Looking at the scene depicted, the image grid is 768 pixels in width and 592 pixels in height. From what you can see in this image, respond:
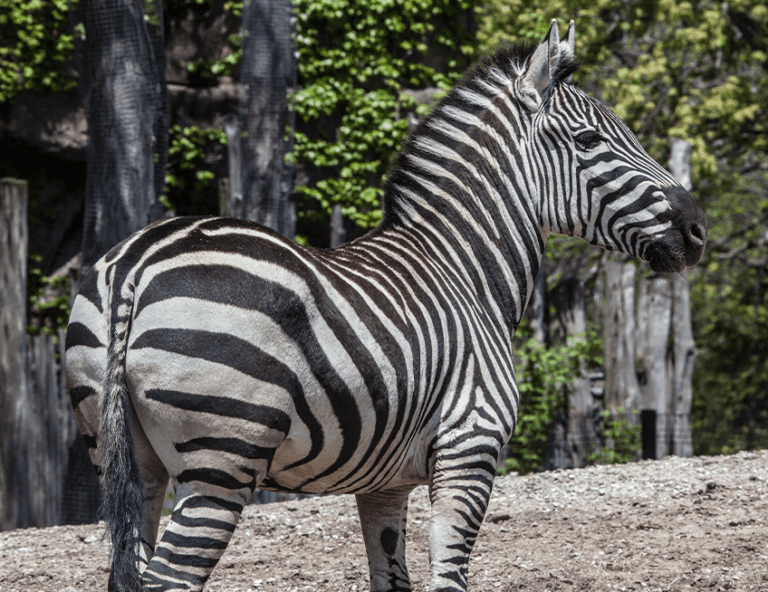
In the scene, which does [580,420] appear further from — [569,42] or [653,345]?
[569,42]

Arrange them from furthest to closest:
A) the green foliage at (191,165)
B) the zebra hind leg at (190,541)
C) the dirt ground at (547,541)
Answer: the green foliage at (191,165), the dirt ground at (547,541), the zebra hind leg at (190,541)

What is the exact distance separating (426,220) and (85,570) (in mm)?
3334

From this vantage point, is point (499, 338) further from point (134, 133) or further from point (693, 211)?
point (134, 133)

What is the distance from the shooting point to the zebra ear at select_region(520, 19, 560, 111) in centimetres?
324

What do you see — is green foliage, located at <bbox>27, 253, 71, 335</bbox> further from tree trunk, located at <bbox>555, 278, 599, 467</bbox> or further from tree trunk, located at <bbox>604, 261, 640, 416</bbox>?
tree trunk, located at <bbox>604, 261, 640, 416</bbox>

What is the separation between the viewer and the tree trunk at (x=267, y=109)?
7.51 meters

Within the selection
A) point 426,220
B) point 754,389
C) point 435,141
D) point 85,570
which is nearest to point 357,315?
point 426,220

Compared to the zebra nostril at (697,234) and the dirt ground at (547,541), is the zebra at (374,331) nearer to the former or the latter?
the zebra nostril at (697,234)

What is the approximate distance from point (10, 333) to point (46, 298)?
14.2ft

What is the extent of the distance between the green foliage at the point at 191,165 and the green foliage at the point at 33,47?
1.70 metres

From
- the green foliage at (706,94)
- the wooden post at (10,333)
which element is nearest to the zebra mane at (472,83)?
the wooden post at (10,333)

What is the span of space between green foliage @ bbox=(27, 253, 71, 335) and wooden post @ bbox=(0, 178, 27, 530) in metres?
3.78

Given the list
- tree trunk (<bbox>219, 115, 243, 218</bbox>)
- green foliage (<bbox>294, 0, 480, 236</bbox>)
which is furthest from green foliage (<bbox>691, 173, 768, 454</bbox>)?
tree trunk (<bbox>219, 115, 243, 218</bbox>)

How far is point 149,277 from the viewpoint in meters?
2.38
